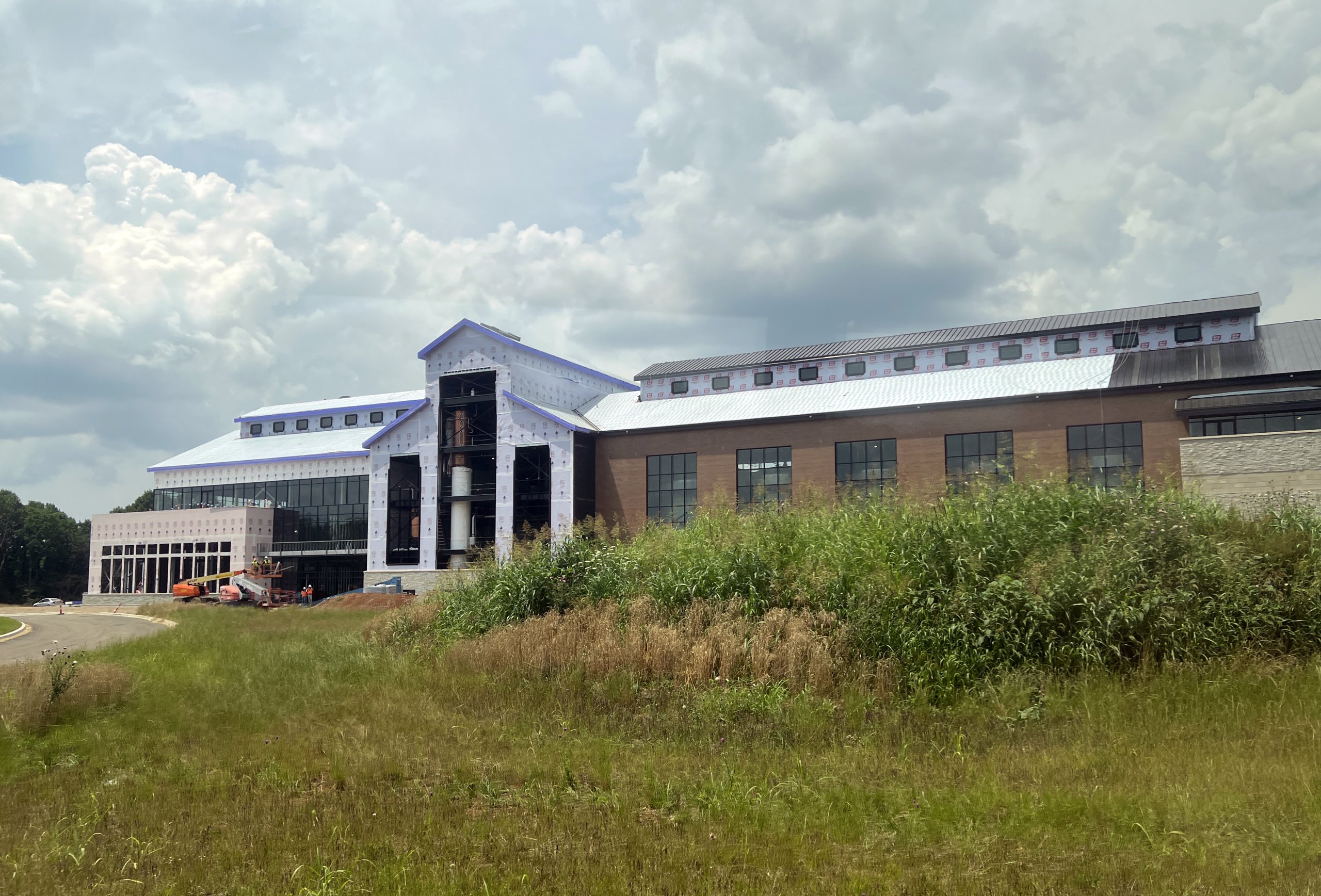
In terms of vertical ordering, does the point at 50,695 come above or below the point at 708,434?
below

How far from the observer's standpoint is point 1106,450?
3697cm

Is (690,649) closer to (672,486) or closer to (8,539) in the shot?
(672,486)

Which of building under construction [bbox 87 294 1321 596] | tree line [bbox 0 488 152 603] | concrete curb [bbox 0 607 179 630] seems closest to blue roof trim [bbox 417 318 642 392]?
building under construction [bbox 87 294 1321 596]

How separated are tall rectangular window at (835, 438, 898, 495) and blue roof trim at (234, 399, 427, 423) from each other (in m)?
32.8

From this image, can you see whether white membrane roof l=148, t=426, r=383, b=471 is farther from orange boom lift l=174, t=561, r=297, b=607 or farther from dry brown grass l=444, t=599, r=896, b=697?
dry brown grass l=444, t=599, r=896, b=697

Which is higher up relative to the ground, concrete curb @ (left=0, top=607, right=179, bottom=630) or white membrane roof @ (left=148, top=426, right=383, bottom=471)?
white membrane roof @ (left=148, top=426, right=383, bottom=471)

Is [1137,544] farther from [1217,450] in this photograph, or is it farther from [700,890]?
[1217,450]

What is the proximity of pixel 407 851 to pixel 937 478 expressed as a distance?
32.9 m

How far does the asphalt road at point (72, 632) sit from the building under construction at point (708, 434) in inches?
545

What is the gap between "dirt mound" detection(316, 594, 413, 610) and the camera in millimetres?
44125

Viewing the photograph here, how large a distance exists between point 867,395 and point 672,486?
10.8 m

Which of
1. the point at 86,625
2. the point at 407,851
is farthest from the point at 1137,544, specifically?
the point at 86,625

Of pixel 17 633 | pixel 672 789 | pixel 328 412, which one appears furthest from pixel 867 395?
pixel 328 412

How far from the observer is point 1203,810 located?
8672 millimetres
